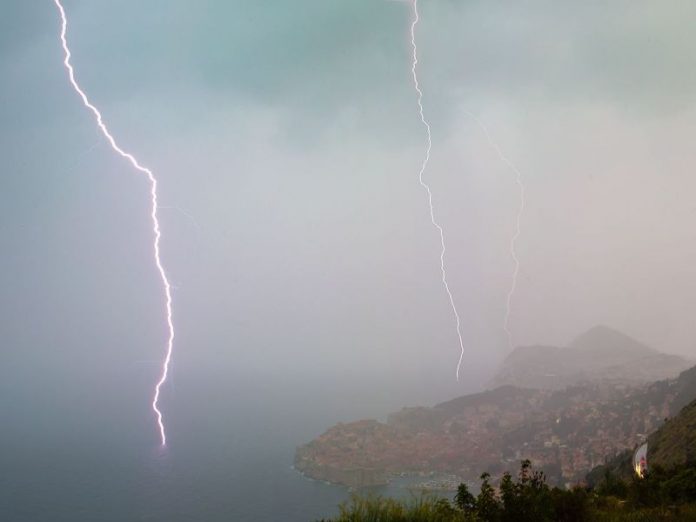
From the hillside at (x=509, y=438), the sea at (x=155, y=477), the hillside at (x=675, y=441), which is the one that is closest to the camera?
the hillside at (x=675, y=441)

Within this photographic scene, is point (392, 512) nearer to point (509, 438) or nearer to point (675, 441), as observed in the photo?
point (675, 441)

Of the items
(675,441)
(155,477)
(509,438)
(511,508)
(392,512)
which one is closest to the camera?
(392,512)

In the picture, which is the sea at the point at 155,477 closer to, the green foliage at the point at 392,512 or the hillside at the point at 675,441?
the hillside at the point at 675,441

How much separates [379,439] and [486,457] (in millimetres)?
45252

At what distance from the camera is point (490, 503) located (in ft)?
40.2

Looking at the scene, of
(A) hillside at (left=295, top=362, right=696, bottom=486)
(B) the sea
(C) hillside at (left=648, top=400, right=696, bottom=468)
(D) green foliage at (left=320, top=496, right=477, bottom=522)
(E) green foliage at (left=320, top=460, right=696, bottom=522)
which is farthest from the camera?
(A) hillside at (left=295, top=362, right=696, bottom=486)

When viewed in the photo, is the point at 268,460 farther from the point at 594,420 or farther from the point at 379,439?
the point at 594,420

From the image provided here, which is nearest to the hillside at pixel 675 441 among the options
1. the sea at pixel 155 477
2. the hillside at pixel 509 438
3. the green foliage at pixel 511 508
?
the green foliage at pixel 511 508

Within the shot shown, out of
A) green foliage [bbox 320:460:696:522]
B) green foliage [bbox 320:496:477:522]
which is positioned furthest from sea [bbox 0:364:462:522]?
green foliage [bbox 320:496:477:522]

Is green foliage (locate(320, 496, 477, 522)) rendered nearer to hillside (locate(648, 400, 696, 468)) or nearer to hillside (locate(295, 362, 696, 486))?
hillside (locate(648, 400, 696, 468))

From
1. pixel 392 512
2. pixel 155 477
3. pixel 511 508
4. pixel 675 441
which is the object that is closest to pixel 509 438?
pixel 155 477

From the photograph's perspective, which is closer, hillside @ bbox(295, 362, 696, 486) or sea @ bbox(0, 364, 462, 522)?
sea @ bbox(0, 364, 462, 522)

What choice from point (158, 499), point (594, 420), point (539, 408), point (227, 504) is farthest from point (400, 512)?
point (539, 408)

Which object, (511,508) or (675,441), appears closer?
(511,508)
